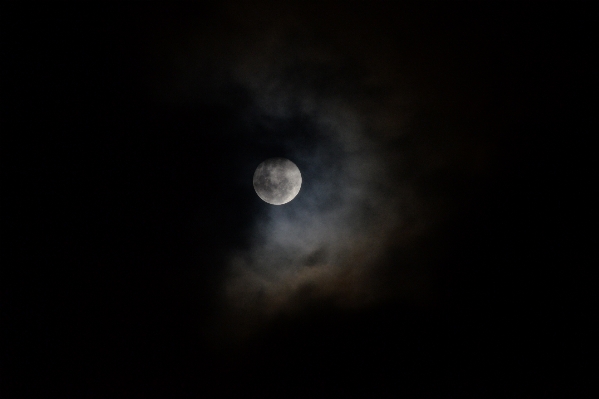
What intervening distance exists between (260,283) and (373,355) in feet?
25.3

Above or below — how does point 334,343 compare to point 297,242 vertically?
below

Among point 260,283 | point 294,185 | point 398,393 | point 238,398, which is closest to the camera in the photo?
point 294,185

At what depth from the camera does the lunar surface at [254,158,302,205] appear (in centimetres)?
1066

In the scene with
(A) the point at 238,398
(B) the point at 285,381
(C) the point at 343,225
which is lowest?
(A) the point at 238,398

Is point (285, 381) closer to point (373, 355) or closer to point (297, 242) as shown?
point (373, 355)

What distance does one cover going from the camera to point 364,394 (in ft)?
47.2

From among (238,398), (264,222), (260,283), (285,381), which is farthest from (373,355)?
(264,222)

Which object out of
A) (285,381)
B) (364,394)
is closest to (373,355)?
(364,394)

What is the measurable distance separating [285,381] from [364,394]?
394cm

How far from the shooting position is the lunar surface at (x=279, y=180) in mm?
10656

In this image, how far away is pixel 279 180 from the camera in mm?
10648

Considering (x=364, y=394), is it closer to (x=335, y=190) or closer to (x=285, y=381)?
(x=285, y=381)

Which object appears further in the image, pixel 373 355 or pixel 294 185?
pixel 373 355

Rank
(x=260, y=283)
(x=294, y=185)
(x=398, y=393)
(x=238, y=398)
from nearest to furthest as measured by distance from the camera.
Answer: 1. (x=294, y=185)
2. (x=260, y=283)
3. (x=238, y=398)
4. (x=398, y=393)
